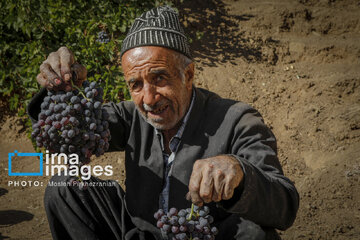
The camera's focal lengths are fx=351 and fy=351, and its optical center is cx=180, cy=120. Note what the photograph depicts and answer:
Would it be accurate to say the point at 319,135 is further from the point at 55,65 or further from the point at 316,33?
the point at 55,65

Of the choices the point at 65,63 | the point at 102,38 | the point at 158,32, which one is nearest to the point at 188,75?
the point at 158,32

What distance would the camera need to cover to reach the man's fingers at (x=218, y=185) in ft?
5.28

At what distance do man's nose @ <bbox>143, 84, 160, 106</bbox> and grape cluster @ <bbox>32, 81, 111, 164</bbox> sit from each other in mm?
306

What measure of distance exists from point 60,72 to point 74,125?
435mm

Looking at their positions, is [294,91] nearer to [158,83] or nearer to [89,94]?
[158,83]

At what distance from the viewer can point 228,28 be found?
5871mm

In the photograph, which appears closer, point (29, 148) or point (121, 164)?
point (121, 164)

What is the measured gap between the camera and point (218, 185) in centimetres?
161

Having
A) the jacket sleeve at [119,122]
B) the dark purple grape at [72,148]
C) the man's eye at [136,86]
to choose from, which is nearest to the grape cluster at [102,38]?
the jacket sleeve at [119,122]

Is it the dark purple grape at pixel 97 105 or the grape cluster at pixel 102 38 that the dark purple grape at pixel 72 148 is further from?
the grape cluster at pixel 102 38

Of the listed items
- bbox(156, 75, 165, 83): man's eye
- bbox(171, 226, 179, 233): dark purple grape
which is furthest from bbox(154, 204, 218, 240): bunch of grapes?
bbox(156, 75, 165, 83): man's eye

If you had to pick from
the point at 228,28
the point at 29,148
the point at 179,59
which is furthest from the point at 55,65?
A: the point at 228,28

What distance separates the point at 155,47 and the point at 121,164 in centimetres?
246

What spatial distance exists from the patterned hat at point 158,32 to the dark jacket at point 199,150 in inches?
16.8
